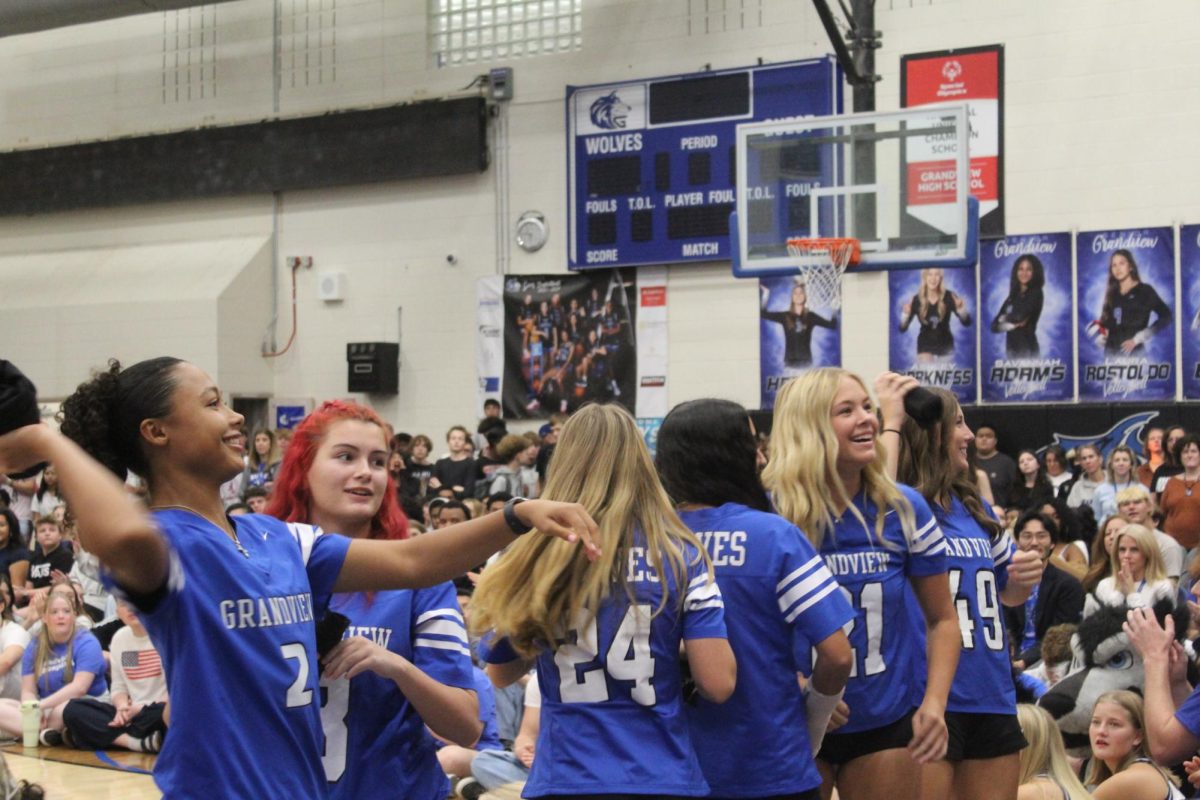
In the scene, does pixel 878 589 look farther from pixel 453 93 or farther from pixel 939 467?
pixel 453 93

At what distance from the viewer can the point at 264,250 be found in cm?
1758

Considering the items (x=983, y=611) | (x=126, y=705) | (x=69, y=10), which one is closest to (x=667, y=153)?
(x=69, y=10)

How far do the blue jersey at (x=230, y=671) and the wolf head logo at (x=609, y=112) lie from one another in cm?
1352

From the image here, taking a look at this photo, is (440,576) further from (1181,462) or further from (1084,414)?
(1084,414)

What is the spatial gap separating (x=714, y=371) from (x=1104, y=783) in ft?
33.8

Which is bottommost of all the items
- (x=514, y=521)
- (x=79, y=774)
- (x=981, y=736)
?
(x=79, y=774)

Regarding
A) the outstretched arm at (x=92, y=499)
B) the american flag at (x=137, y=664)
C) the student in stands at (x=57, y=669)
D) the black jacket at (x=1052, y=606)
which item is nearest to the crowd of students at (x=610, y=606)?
the outstretched arm at (x=92, y=499)

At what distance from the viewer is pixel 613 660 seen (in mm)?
3129

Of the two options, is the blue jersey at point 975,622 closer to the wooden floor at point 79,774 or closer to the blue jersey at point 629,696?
the blue jersey at point 629,696

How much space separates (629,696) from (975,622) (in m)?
1.63

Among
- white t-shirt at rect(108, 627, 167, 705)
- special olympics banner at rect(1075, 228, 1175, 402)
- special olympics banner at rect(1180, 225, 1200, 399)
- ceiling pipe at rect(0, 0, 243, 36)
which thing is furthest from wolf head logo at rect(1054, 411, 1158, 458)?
ceiling pipe at rect(0, 0, 243, 36)

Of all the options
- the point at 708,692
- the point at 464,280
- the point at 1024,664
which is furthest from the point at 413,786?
the point at 464,280

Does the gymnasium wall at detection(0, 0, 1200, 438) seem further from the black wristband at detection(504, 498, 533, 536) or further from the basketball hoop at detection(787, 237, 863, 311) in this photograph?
the black wristband at detection(504, 498, 533, 536)

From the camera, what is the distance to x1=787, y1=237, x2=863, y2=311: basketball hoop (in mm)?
11539
